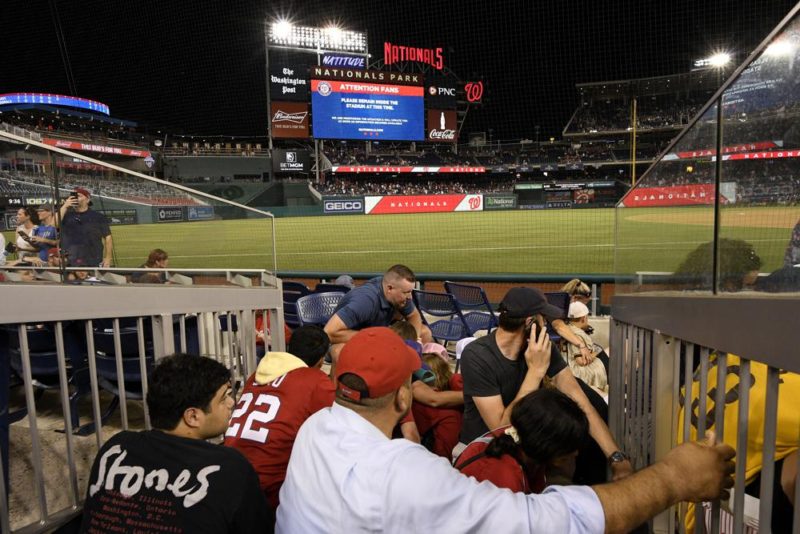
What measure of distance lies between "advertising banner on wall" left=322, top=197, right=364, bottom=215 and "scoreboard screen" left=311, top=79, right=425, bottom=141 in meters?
8.92

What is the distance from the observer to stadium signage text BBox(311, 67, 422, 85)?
122 ft

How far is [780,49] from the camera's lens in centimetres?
121

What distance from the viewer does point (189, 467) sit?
135 cm

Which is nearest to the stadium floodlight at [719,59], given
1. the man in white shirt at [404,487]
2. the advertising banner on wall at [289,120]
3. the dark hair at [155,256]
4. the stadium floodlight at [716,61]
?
the stadium floodlight at [716,61]

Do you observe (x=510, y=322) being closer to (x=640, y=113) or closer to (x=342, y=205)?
(x=342, y=205)

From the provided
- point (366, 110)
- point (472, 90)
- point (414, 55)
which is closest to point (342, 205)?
point (366, 110)

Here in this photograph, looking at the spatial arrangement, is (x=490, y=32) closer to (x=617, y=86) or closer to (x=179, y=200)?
(x=617, y=86)

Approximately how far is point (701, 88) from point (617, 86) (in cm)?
691

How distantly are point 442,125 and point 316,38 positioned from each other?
13.4 m

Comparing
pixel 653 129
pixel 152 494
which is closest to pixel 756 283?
pixel 152 494

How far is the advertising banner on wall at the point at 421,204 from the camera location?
31.1 metres

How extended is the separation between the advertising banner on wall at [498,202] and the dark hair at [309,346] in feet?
98.6

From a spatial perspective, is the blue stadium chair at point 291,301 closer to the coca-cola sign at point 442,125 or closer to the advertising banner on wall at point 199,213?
the advertising banner on wall at point 199,213

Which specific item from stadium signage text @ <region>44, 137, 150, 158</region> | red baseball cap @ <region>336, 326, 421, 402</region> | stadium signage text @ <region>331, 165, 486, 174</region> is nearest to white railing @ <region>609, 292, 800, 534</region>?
red baseball cap @ <region>336, 326, 421, 402</region>
